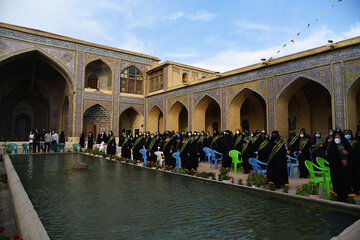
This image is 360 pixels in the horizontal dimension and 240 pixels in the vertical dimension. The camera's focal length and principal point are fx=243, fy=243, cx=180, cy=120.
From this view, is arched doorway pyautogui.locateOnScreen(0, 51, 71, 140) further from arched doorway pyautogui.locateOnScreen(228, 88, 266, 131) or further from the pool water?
the pool water

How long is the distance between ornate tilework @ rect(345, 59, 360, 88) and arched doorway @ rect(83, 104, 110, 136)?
16.2m

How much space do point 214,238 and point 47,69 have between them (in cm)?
2231

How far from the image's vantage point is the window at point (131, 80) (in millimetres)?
20703

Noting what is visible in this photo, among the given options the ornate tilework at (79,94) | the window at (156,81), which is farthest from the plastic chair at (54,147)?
the window at (156,81)

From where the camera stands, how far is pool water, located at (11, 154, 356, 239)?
2686 mm


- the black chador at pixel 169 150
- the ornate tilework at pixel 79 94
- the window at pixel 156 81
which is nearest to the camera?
the black chador at pixel 169 150

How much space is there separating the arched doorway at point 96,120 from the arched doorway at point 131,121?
268cm

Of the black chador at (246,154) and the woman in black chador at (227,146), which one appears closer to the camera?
the black chador at (246,154)

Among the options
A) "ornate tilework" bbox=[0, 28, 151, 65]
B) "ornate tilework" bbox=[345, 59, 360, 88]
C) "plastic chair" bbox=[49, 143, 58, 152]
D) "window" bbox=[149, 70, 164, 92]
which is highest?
"ornate tilework" bbox=[0, 28, 151, 65]

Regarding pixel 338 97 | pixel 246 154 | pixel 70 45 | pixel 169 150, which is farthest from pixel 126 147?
pixel 70 45

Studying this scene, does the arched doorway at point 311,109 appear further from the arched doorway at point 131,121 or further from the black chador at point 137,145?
the arched doorway at point 131,121

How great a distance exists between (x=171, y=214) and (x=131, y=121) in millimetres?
20018

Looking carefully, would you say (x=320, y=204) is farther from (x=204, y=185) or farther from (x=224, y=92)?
(x=224, y=92)

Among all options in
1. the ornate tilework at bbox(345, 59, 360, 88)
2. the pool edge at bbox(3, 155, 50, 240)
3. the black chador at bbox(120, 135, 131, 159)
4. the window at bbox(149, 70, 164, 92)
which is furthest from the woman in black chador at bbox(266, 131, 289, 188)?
the window at bbox(149, 70, 164, 92)
